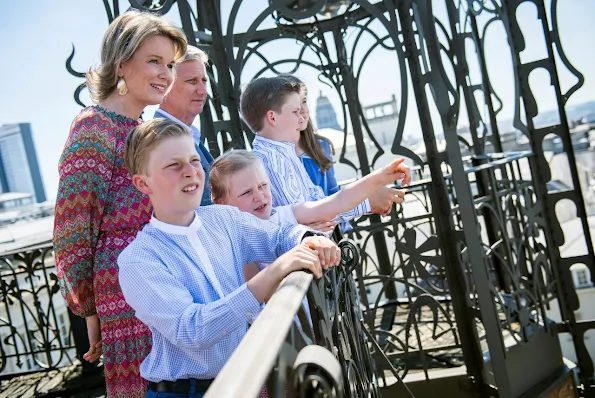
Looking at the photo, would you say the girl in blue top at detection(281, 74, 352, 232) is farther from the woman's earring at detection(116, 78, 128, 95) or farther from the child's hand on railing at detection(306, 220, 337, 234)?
the woman's earring at detection(116, 78, 128, 95)

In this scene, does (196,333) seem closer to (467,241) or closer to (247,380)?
(247,380)

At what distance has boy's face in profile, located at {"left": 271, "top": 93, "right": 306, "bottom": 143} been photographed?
269 centimetres

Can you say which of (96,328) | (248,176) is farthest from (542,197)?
(96,328)

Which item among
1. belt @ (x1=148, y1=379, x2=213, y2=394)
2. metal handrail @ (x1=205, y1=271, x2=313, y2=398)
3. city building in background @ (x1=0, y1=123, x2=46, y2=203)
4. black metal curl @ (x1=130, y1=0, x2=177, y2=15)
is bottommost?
belt @ (x1=148, y1=379, x2=213, y2=394)

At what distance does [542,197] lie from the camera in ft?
17.7

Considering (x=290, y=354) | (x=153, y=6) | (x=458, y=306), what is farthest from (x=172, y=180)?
(x=458, y=306)

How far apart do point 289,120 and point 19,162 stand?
35.2 m

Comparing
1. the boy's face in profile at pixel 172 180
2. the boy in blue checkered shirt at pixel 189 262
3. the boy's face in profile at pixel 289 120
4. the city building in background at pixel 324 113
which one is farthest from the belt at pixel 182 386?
→ the city building in background at pixel 324 113

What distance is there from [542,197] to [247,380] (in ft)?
16.9

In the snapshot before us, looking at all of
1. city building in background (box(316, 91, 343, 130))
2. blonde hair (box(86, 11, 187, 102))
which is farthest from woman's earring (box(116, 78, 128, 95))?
city building in background (box(316, 91, 343, 130))

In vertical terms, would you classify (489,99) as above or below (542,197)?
above

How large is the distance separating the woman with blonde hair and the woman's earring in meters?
0.02

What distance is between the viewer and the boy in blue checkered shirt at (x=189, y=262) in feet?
5.03

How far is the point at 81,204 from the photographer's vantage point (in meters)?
1.97
